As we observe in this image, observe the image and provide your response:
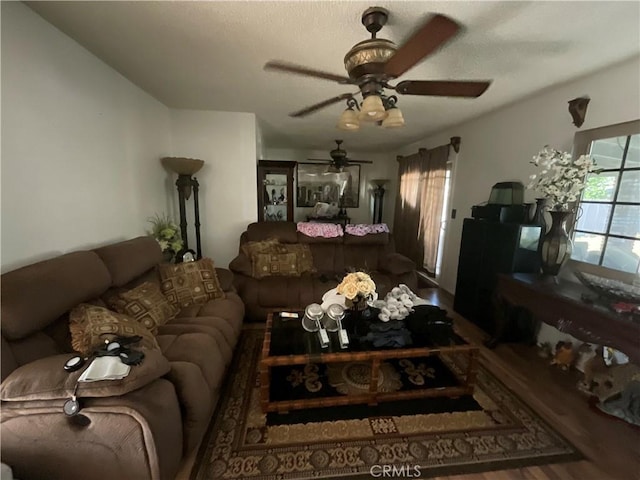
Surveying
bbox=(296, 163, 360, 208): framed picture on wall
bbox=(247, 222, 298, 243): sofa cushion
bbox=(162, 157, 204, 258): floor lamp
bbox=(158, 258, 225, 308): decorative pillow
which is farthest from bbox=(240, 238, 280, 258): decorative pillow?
bbox=(296, 163, 360, 208): framed picture on wall

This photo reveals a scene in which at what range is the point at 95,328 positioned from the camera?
1.30 metres

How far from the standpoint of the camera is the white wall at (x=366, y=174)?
5797 mm

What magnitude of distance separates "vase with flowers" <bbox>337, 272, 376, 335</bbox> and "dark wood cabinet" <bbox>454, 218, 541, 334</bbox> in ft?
4.45

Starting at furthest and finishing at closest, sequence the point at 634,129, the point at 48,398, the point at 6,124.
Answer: the point at 634,129, the point at 6,124, the point at 48,398

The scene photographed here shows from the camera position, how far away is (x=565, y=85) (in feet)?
7.07

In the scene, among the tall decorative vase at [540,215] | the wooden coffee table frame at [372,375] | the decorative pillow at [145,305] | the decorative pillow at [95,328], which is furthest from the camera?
the tall decorative vase at [540,215]

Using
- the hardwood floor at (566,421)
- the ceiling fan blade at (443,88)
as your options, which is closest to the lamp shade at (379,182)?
the hardwood floor at (566,421)

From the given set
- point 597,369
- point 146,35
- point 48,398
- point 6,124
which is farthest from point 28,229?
point 597,369

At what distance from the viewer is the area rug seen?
4.23 feet

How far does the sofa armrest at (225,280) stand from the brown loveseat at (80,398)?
37.6 inches

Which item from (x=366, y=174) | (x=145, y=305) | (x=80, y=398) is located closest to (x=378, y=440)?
(x=80, y=398)

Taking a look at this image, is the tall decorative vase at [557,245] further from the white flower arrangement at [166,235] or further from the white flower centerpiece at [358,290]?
the white flower arrangement at [166,235]

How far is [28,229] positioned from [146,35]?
1311 mm

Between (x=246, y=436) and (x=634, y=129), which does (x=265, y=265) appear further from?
(x=634, y=129)
